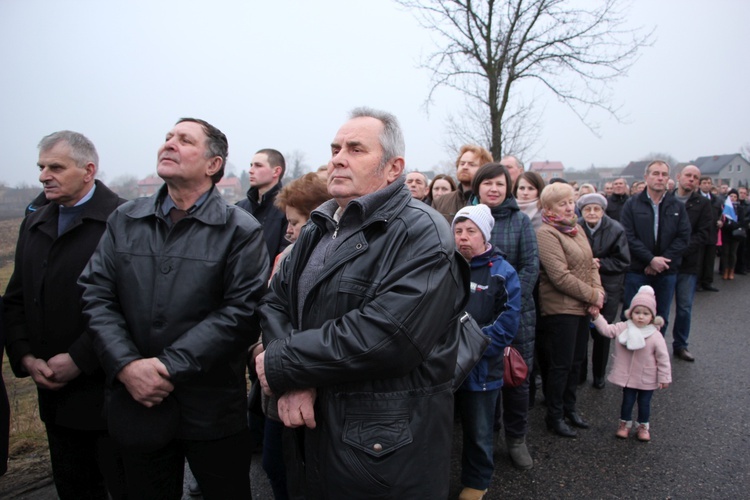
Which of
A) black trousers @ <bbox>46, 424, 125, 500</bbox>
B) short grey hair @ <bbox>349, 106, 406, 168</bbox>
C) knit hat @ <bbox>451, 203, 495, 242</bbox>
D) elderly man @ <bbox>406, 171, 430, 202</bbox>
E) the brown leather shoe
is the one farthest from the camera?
elderly man @ <bbox>406, 171, 430, 202</bbox>

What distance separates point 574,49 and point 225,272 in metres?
10.6

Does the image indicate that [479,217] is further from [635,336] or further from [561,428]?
[561,428]

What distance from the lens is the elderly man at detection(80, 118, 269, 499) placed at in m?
2.14

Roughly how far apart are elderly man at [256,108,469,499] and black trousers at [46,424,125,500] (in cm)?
143

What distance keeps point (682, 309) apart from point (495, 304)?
154 inches

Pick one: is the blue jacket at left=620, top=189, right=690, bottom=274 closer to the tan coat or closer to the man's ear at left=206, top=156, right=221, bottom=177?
the tan coat

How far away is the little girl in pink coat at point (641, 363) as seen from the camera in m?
3.76

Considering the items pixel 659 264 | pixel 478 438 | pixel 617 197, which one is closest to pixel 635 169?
pixel 617 197

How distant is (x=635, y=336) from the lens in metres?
3.83

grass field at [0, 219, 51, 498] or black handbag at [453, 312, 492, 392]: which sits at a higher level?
black handbag at [453, 312, 492, 392]

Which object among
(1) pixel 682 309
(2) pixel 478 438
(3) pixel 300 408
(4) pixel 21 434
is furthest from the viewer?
(1) pixel 682 309

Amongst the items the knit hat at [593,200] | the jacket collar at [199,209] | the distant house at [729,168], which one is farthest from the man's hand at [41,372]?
the distant house at [729,168]

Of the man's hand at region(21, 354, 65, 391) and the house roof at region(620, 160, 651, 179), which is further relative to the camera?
the house roof at region(620, 160, 651, 179)

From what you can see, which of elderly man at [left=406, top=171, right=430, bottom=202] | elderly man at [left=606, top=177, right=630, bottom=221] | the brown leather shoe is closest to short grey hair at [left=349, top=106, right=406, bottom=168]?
elderly man at [left=406, top=171, right=430, bottom=202]
